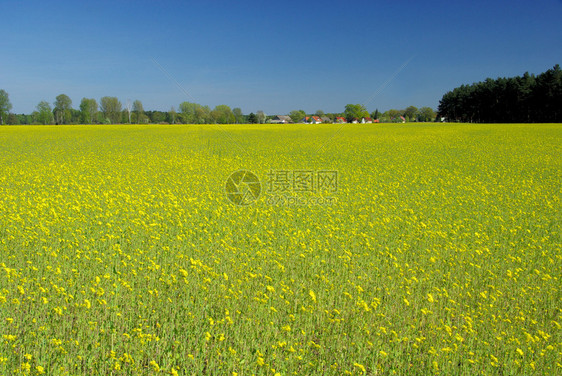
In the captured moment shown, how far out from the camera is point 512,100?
274 feet

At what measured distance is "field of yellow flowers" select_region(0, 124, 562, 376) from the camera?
4.37 metres

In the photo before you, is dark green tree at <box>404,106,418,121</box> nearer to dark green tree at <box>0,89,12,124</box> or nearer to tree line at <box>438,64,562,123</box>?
tree line at <box>438,64,562,123</box>

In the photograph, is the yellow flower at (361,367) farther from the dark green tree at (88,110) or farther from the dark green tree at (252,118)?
the dark green tree at (88,110)

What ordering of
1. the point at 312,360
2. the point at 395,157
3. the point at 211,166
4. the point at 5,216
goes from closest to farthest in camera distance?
1. the point at 312,360
2. the point at 5,216
3. the point at 211,166
4. the point at 395,157

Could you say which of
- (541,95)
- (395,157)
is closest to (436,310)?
(395,157)

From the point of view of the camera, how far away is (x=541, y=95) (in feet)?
251

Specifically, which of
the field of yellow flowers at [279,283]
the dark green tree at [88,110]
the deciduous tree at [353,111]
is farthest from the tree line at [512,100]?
the dark green tree at [88,110]

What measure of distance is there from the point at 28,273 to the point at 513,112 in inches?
3768

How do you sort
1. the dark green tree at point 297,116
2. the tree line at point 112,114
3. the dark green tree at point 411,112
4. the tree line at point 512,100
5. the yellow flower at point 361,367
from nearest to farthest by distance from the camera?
1. the yellow flower at point 361,367
2. the tree line at point 512,100
3. the tree line at point 112,114
4. the dark green tree at point 297,116
5. the dark green tree at point 411,112

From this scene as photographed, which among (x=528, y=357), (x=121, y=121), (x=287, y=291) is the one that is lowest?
(x=528, y=357)

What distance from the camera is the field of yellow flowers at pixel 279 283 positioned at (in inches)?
172

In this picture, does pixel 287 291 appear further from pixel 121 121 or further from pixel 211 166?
pixel 121 121

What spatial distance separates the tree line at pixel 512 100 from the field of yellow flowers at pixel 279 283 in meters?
76.8

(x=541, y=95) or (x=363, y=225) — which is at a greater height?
(x=541, y=95)
